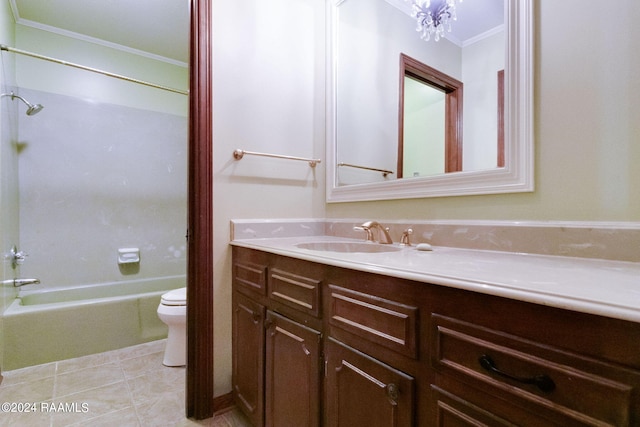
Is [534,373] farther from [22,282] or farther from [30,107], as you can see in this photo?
[30,107]

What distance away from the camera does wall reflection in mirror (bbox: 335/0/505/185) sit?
1.14 m

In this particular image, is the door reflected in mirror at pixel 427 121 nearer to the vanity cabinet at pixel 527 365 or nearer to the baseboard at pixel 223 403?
the vanity cabinet at pixel 527 365

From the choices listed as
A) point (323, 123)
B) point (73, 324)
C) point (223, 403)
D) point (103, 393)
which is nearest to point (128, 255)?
point (73, 324)

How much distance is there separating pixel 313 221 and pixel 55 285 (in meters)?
2.23

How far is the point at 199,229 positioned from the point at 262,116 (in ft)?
2.41

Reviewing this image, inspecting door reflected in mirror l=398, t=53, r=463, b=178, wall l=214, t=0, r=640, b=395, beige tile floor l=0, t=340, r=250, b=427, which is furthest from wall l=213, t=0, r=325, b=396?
door reflected in mirror l=398, t=53, r=463, b=178

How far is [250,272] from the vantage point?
4.29ft

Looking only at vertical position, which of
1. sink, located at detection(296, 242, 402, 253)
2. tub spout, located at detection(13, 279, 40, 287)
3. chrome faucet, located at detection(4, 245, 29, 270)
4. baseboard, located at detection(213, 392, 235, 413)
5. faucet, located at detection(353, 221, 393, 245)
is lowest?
baseboard, located at detection(213, 392, 235, 413)

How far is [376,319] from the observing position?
0.74m

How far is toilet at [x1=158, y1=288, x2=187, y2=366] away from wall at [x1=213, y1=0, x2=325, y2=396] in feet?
1.91

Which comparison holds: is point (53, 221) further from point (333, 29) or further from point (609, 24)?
point (609, 24)

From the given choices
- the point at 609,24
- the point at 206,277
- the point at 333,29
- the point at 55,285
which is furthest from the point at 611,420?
the point at 55,285

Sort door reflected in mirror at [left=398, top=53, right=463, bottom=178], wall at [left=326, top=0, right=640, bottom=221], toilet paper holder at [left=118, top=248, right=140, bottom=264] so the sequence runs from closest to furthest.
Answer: wall at [left=326, top=0, right=640, bottom=221] < door reflected in mirror at [left=398, top=53, right=463, bottom=178] < toilet paper holder at [left=118, top=248, right=140, bottom=264]

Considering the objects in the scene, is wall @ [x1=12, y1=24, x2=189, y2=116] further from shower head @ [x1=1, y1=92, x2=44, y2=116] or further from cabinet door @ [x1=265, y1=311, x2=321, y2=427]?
cabinet door @ [x1=265, y1=311, x2=321, y2=427]
